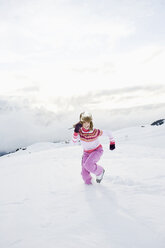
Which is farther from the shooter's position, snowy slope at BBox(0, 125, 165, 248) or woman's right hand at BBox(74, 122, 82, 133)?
woman's right hand at BBox(74, 122, 82, 133)

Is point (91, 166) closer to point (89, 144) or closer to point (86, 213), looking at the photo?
point (89, 144)

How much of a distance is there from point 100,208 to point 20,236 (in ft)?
3.81

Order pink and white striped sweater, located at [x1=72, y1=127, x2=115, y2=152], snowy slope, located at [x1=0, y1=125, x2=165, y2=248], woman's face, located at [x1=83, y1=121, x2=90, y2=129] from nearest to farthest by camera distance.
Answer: snowy slope, located at [x1=0, y1=125, x2=165, y2=248] < woman's face, located at [x1=83, y1=121, x2=90, y2=129] < pink and white striped sweater, located at [x1=72, y1=127, x2=115, y2=152]

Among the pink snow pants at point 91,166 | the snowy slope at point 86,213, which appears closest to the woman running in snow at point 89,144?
the pink snow pants at point 91,166

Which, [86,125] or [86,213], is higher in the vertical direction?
[86,125]

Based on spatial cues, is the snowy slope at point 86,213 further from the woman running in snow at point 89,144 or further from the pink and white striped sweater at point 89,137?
the pink and white striped sweater at point 89,137

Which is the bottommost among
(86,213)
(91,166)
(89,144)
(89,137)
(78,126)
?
(86,213)

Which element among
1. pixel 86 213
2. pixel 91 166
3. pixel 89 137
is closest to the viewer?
pixel 86 213

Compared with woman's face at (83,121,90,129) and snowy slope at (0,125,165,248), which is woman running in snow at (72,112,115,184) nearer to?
woman's face at (83,121,90,129)

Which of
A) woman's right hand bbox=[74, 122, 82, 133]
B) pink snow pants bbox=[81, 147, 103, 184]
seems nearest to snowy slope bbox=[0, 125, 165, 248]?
pink snow pants bbox=[81, 147, 103, 184]

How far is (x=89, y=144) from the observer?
185 inches

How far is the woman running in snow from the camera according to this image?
4496 mm

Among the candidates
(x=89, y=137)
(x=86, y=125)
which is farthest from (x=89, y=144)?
(x=86, y=125)

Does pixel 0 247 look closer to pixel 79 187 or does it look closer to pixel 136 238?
pixel 136 238
